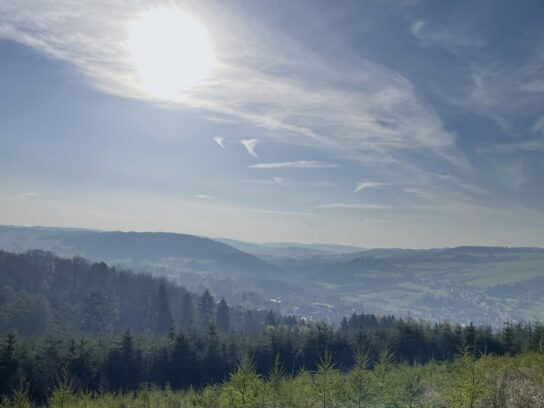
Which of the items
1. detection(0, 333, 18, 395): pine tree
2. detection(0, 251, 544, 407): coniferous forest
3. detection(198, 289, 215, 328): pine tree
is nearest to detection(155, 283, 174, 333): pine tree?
detection(0, 251, 544, 407): coniferous forest

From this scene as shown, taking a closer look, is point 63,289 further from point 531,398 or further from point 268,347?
point 531,398

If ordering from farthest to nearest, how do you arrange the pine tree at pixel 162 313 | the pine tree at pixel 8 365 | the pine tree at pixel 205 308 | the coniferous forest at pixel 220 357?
the pine tree at pixel 205 308 → the pine tree at pixel 162 313 → the pine tree at pixel 8 365 → the coniferous forest at pixel 220 357

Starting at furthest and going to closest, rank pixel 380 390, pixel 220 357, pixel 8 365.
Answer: pixel 220 357
pixel 8 365
pixel 380 390

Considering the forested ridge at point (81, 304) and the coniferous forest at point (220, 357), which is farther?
the forested ridge at point (81, 304)

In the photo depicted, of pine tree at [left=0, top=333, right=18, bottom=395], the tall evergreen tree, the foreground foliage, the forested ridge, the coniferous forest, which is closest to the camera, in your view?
the foreground foliage

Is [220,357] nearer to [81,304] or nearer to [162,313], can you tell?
[162,313]

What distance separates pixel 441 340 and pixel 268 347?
39049 mm

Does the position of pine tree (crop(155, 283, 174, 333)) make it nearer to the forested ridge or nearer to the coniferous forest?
the forested ridge

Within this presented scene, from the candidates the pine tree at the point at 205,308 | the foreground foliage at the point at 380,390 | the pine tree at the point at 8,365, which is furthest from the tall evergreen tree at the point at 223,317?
the foreground foliage at the point at 380,390

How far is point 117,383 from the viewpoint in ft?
275

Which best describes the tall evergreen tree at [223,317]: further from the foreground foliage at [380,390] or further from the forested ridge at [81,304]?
the foreground foliage at [380,390]

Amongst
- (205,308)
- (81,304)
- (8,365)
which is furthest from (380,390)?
(81,304)

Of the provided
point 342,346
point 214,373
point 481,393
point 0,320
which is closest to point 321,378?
point 481,393

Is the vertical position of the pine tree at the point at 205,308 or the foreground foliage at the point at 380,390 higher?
the foreground foliage at the point at 380,390
